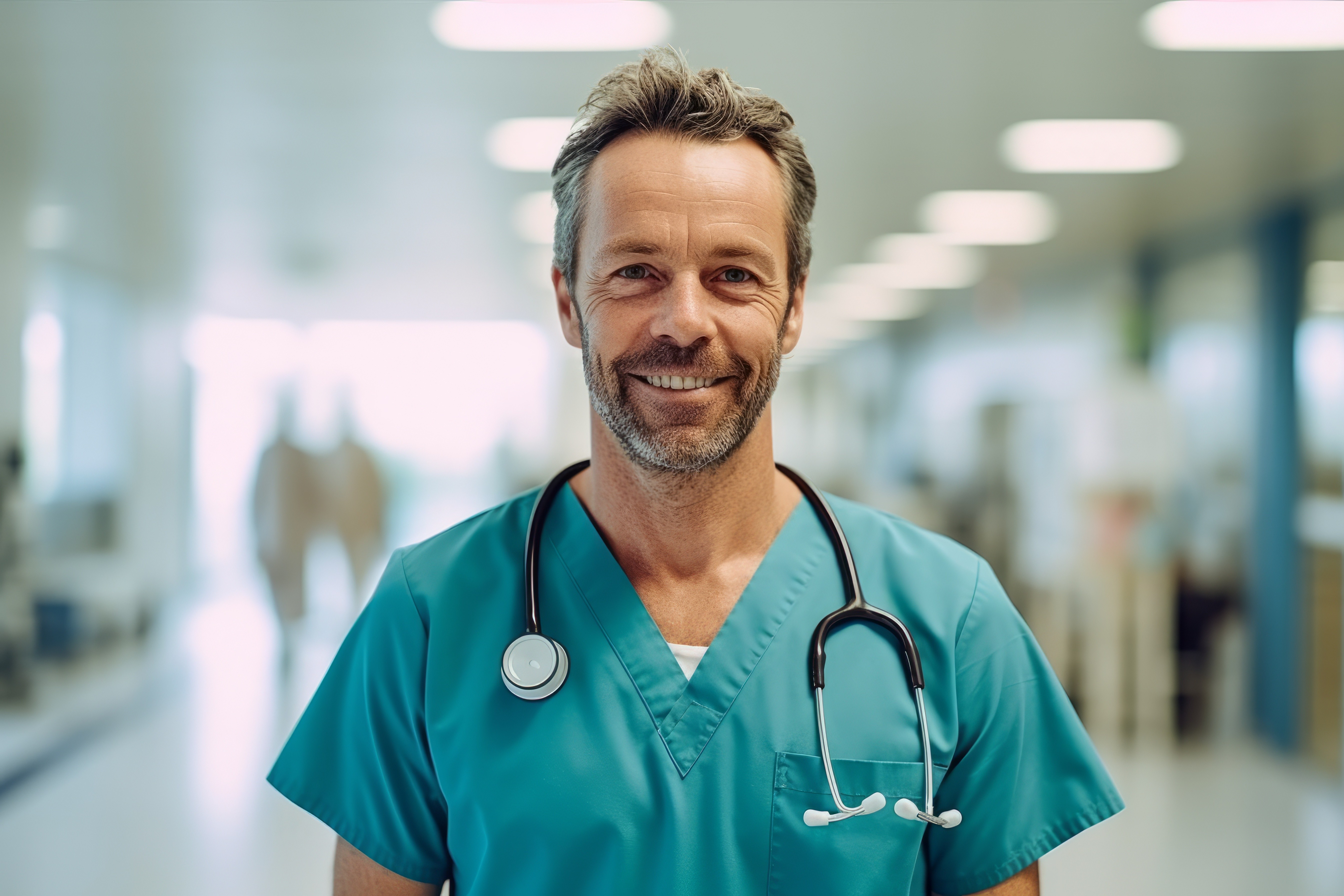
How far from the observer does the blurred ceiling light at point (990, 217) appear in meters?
2.88

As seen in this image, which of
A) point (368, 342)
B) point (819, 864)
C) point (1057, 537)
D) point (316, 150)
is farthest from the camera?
point (1057, 537)

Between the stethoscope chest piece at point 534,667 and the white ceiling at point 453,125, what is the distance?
1435 millimetres

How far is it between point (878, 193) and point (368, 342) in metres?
1.59

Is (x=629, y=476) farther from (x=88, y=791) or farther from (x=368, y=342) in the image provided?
(x=88, y=791)

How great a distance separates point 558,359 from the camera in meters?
3.02

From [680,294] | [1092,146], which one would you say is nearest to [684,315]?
[680,294]

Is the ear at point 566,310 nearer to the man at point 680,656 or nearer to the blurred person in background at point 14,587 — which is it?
the man at point 680,656

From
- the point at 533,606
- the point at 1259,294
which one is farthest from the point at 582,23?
the point at 1259,294

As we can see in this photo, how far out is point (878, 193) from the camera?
2840 millimetres

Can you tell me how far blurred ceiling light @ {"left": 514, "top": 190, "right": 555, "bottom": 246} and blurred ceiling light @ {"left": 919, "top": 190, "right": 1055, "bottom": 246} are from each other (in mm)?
1137

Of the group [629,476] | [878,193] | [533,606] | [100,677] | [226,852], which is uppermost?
[878,193]

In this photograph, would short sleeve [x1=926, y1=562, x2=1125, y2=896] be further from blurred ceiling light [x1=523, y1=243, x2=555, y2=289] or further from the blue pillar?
the blue pillar

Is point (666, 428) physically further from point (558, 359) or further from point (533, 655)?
point (558, 359)

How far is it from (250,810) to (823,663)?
216cm
